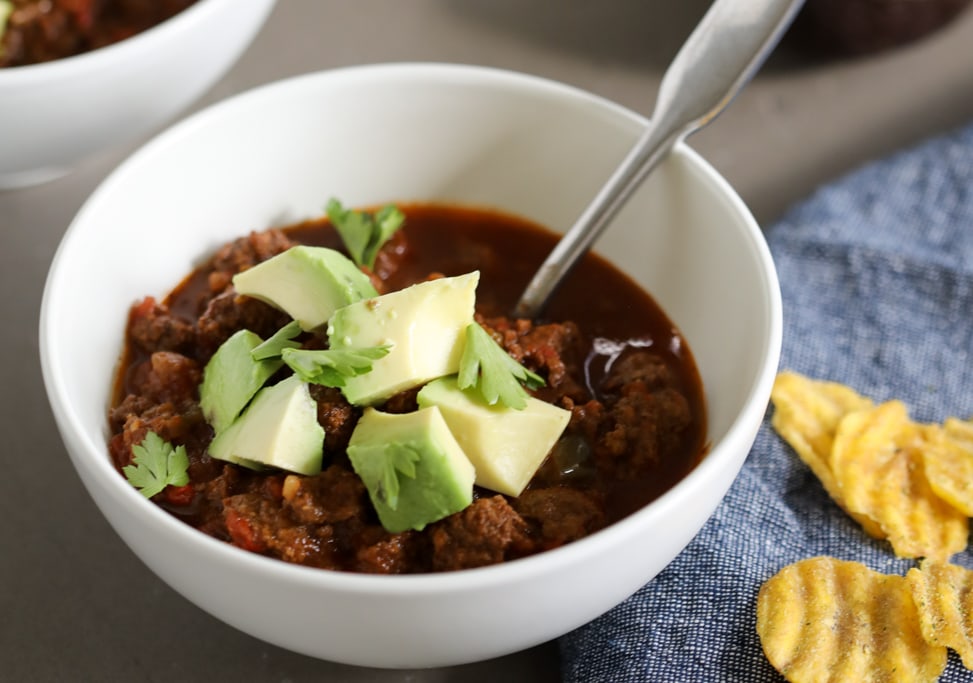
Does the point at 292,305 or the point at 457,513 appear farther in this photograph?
the point at 292,305

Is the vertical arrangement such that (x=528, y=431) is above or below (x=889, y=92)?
above

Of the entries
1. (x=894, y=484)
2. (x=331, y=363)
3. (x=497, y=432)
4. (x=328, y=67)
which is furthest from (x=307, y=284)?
(x=328, y=67)

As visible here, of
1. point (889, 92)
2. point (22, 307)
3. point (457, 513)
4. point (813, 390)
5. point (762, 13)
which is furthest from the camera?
point (889, 92)

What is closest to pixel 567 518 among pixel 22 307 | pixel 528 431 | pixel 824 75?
pixel 528 431

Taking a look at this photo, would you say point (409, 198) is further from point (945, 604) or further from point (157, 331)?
point (945, 604)

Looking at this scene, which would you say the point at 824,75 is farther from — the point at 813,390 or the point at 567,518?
the point at 567,518

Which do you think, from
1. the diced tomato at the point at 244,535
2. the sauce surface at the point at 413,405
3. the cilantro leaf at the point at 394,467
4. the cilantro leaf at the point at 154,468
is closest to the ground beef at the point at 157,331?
the sauce surface at the point at 413,405

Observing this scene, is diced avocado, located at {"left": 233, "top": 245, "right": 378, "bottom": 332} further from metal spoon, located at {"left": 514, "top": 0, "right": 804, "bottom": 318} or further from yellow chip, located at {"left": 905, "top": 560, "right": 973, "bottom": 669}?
yellow chip, located at {"left": 905, "top": 560, "right": 973, "bottom": 669}

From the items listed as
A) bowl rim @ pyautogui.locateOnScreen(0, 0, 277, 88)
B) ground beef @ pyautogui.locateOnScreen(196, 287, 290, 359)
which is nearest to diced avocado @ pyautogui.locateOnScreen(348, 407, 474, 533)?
ground beef @ pyautogui.locateOnScreen(196, 287, 290, 359)
